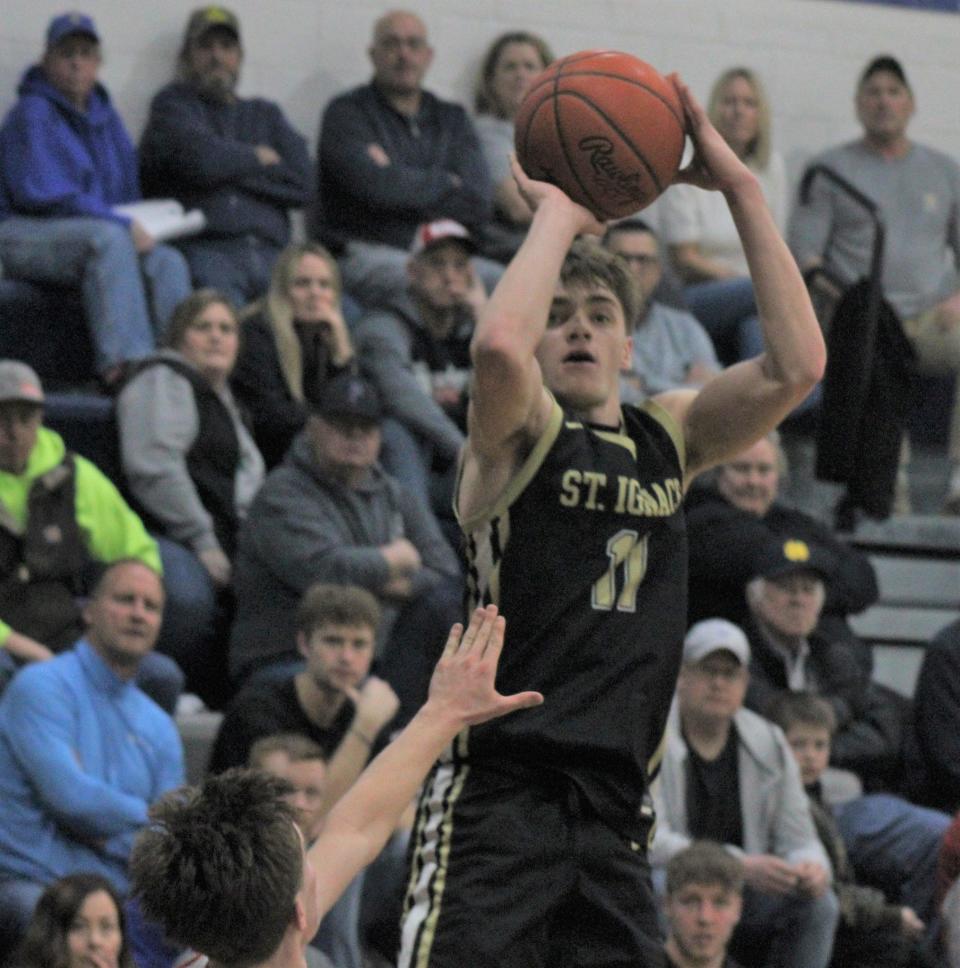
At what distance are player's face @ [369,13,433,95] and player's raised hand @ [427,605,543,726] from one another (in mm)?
6997

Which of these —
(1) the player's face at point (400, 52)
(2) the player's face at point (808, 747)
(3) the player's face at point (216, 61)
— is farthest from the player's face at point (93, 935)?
(1) the player's face at point (400, 52)

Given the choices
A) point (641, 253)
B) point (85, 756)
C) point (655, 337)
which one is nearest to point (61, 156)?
point (641, 253)

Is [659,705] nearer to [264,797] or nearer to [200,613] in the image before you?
[264,797]

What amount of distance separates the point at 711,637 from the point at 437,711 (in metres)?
4.02

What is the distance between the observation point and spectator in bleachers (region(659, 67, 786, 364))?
35.7 feet

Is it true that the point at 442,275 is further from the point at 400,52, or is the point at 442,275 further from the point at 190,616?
the point at 190,616

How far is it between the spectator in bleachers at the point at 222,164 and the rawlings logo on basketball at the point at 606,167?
552 cm

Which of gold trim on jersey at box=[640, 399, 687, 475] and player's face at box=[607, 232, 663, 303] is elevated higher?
player's face at box=[607, 232, 663, 303]

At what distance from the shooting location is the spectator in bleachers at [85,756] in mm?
6551

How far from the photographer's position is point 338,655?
23.6ft

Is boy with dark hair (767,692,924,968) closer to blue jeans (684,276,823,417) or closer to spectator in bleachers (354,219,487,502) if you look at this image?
spectator in bleachers (354,219,487,502)

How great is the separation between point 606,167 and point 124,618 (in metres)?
3.14

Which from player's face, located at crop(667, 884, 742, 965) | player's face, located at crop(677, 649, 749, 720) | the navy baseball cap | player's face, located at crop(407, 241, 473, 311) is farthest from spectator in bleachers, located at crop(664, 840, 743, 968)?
player's face, located at crop(407, 241, 473, 311)

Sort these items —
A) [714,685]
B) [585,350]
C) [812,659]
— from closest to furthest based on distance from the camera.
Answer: [585,350], [714,685], [812,659]
